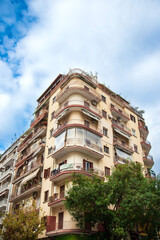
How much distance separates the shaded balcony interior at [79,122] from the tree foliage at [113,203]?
7434mm

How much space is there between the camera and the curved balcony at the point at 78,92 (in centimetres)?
2999

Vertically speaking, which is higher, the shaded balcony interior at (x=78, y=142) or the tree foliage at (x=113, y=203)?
the shaded balcony interior at (x=78, y=142)

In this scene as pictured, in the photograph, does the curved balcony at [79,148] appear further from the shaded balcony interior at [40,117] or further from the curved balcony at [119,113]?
the shaded balcony interior at [40,117]

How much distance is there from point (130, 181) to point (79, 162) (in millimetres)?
5630

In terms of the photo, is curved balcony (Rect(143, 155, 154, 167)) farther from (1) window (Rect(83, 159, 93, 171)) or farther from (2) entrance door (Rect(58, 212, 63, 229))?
(2) entrance door (Rect(58, 212, 63, 229))

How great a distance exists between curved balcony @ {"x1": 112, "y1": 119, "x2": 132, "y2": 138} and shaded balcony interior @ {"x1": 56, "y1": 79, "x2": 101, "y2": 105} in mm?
4093

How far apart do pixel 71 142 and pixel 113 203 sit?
8.29 m

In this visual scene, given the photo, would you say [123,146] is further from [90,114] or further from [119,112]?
[90,114]

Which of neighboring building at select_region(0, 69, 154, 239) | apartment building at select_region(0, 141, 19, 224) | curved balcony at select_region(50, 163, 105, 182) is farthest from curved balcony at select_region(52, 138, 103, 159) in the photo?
apartment building at select_region(0, 141, 19, 224)

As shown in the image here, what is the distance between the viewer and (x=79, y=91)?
30281 millimetres

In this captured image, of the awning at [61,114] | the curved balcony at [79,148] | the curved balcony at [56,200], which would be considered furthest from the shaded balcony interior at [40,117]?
the curved balcony at [56,200]

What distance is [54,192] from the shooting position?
25359mm

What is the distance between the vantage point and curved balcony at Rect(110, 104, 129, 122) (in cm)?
3462

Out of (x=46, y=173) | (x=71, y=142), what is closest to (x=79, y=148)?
(x=71, y=142)
